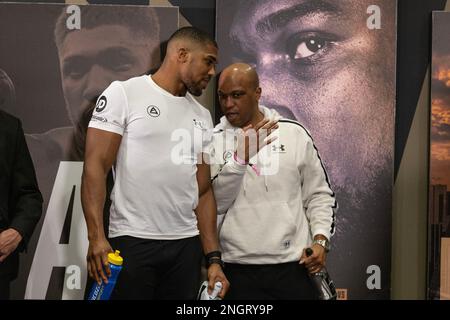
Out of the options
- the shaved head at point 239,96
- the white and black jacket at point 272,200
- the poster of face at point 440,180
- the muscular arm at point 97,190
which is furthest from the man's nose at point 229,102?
the poster of face at point 440,180

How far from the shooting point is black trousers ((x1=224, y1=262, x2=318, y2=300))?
2.95 metres

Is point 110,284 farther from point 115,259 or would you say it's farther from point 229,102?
point 229,102

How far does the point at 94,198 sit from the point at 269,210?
80 cm

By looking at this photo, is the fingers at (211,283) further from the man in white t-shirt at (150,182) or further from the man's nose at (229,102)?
the man's nose at (229,102)

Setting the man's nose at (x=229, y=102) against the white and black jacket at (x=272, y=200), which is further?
the man's nose at (x=229, y=102)

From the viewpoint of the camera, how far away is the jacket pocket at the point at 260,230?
2.93 metres

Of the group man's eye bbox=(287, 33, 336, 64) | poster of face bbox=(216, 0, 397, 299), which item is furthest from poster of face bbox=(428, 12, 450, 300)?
man's eye bbox=(287, 33, 336, 64)

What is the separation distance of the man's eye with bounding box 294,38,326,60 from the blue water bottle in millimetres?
1432

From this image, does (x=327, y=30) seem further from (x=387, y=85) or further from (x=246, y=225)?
(x=246, y=225)

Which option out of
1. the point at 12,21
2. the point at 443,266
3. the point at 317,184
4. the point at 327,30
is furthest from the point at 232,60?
the point at 443,266

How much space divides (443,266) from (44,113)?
2130 mm

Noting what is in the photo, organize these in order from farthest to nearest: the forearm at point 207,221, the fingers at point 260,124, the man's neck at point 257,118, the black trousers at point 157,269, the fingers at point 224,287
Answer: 1. the man's neck at point 257,118
2. the fingers at point 260,124
3. the forearm at point 207,221
4. the fingers at point 224,287
5. the black trousers at point 157,269
